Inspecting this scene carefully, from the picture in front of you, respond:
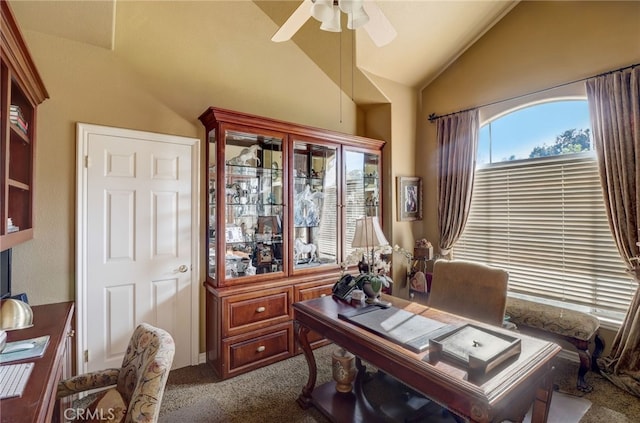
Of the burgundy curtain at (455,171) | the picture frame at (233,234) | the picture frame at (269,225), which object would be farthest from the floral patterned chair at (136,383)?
the burgundy curtain at (455,171)

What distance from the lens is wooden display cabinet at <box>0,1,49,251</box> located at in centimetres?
144

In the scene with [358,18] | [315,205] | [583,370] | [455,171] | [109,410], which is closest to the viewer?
[109,410]

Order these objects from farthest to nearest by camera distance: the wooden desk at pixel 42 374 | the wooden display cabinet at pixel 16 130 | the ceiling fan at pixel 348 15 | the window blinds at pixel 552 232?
the window blinds at pixel 552 232, the ceiling fan at pixel 348 15, the wooden display cabinet at pixel 16 130, the wooden desk at pixel 42 374

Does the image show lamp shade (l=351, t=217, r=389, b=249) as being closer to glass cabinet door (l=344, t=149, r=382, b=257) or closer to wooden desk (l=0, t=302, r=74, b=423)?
glass cabinet door (l=344, t=149, r=382, b=257)

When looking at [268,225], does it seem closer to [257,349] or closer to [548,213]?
[257,349]

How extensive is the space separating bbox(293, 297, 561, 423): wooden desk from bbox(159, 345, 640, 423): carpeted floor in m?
0.38

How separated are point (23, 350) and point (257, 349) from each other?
1685 millimetres

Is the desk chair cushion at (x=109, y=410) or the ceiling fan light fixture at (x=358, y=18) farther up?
the ceiling fan light fixture at (x=358, y=18)

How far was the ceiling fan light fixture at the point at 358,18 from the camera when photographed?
180 centimetres

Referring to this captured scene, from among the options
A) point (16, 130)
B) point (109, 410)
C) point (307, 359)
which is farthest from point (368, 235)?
point (16, 130)

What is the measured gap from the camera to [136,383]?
1367 mm

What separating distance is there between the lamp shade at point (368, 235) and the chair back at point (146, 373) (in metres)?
1.39

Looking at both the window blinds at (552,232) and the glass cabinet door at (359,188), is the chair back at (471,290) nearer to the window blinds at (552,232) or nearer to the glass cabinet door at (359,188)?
the glass cabinet door at (359,188)

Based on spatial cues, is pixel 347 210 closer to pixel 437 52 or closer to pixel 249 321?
pixel 249 321
